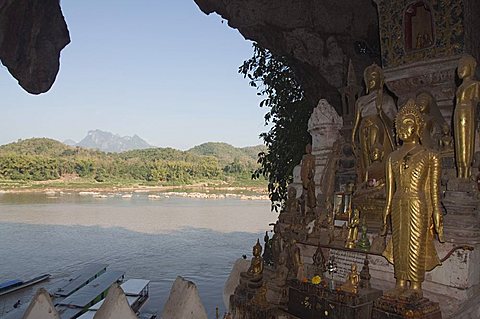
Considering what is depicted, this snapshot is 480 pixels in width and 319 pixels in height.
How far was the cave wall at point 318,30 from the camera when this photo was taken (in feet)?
42.3

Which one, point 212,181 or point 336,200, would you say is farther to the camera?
point 212,181

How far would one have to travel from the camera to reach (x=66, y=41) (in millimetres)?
14680

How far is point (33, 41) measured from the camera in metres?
13.2

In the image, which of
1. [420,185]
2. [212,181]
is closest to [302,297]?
[420,185]

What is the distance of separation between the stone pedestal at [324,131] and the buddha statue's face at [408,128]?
4376 mm

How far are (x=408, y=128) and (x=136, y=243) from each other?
69.4ft

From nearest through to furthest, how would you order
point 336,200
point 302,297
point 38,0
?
point 302,297
point 336,200
point 38,0

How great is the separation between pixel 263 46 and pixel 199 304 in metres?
9.91

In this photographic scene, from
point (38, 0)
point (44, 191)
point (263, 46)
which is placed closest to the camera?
point (38, 0)

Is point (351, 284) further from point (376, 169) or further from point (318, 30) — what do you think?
point (318, 30)

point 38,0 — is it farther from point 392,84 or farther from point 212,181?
point 212,181

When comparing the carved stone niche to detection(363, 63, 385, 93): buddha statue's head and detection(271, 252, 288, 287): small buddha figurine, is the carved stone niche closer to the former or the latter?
detection(363, 63, 385, 93): buddha statue's head

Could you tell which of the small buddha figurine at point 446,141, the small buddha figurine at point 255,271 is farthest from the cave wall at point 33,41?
the small buddha figurine at point 446,141

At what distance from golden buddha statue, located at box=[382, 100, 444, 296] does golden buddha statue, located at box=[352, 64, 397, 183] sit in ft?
6.47
